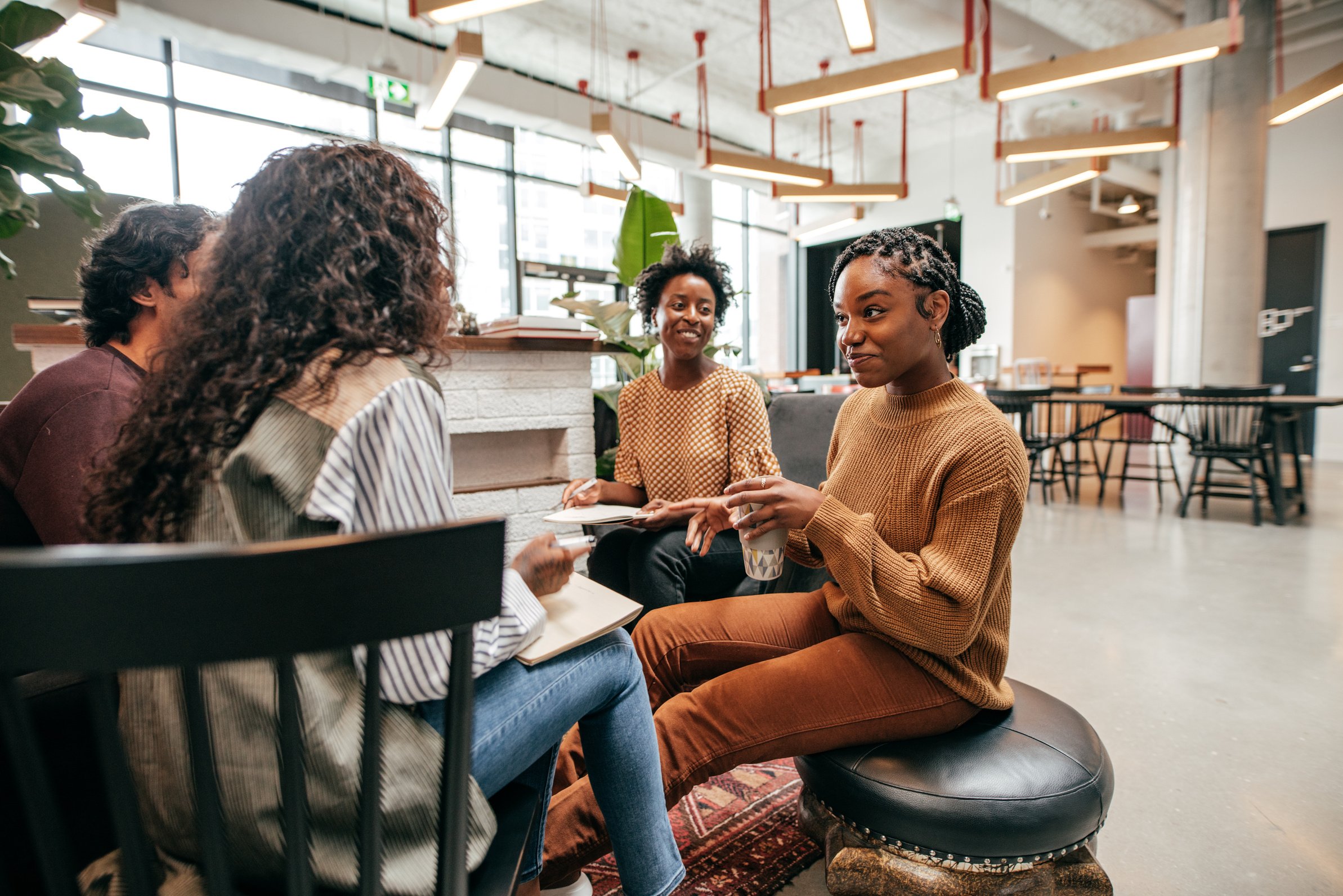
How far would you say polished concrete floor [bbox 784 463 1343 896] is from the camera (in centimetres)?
144

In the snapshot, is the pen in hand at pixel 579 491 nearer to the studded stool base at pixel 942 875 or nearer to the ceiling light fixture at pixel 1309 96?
the studded stool base at pixel 942 875

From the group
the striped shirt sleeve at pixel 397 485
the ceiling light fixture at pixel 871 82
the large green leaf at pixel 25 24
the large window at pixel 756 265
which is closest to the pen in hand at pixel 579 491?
the striped shirt sleeve at pixel 397 485

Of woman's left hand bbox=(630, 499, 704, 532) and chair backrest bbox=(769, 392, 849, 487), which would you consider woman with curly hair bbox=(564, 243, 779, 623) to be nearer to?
woman's left hand bbox=(630, 499, 704, 532)

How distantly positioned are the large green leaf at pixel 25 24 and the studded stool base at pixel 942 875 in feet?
8.38

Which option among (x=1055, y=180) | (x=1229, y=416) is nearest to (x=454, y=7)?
(x=1229, y=416)

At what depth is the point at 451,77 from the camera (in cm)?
397

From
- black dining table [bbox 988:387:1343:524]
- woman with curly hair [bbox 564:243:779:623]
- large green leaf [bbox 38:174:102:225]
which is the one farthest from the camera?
black dining table [bbox 988:387:1343:524]

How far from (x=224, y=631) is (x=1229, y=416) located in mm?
5789

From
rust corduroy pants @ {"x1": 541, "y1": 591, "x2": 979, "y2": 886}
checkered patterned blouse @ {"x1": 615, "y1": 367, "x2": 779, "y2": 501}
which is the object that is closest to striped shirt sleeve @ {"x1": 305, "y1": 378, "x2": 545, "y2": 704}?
rust corduroy pants @ {"x1": 541, "y1": 591, "x2": 979, "y2": 886}

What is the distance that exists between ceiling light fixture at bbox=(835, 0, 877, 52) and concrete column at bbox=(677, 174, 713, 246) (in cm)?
562

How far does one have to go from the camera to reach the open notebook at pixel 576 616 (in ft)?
2.86

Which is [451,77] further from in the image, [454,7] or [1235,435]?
[1235,435]

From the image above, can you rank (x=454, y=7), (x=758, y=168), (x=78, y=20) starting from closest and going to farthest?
1. (x=454, y=7)
2. (x=78, y=20)
3. (x=758, y=168)

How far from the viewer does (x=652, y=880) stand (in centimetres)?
99
